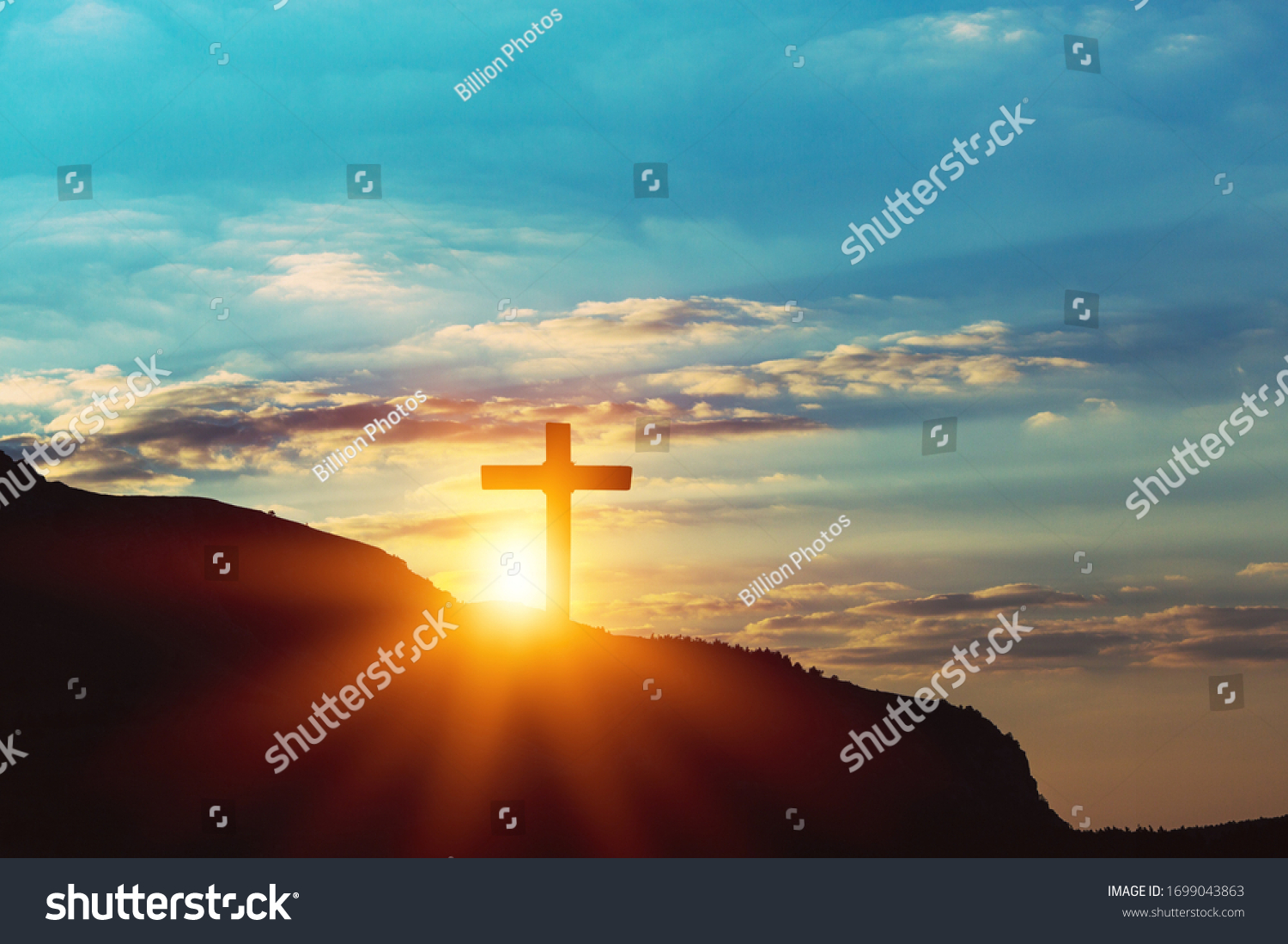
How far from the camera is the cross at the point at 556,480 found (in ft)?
80.2

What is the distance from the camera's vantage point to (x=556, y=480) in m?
24.6

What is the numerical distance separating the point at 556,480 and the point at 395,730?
6.01 meters

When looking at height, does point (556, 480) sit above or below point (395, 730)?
above

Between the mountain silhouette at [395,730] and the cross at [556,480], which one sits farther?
the cross at [556,480]

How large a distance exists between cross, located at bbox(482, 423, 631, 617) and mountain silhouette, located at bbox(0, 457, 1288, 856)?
1.66m

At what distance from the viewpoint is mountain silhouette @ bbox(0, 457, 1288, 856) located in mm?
20297

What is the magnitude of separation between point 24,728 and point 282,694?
178 inches

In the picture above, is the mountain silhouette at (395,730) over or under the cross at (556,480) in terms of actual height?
under

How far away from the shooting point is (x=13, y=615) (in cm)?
2372

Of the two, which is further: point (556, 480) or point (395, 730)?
point (556, 480)

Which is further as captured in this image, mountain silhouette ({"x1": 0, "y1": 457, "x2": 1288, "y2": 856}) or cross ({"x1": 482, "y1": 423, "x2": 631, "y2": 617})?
cross ({"x1": 482, "y1": 423, "x2": 631, "y2": 617})

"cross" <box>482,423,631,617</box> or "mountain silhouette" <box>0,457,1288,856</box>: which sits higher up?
"cross" <box>482,423,631,617</box>

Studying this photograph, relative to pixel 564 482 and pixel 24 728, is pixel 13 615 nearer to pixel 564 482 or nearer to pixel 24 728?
pixel 24 728

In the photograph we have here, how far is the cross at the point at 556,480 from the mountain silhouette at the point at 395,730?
5.46 feet
